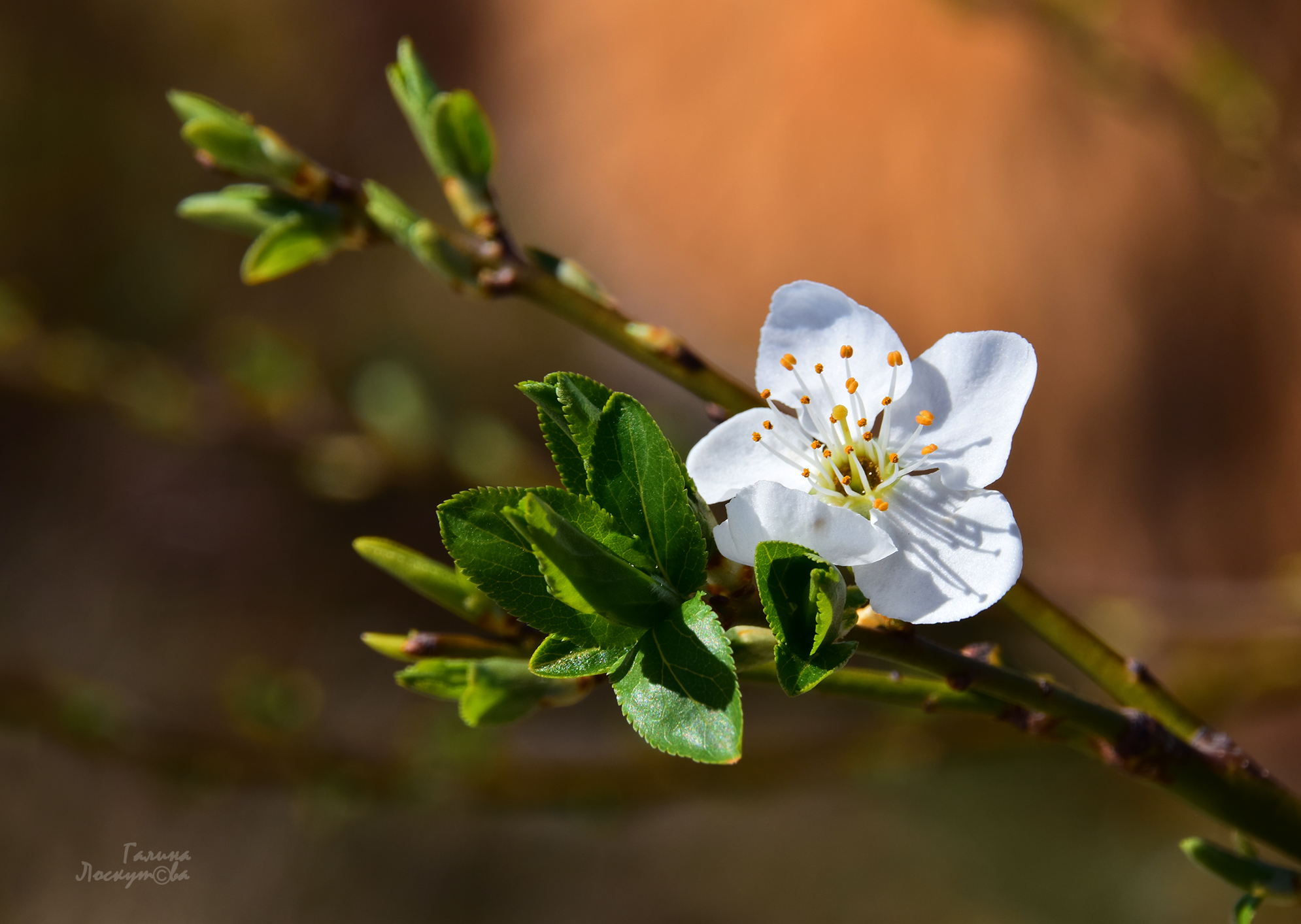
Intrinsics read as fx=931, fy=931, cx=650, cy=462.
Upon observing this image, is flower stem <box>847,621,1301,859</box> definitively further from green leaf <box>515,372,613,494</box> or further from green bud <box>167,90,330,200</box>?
green bud <box>167,90,330,200</box>

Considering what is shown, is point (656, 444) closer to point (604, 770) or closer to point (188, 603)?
point (604, 770)

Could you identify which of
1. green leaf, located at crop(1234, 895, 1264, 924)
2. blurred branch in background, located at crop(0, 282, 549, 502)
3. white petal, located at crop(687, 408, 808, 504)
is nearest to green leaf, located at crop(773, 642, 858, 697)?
white petal, located at crop(687, 408, 808, 504)

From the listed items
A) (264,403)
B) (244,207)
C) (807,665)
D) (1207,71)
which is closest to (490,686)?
(807,665)

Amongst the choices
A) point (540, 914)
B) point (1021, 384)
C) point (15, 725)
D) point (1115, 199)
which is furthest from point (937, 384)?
point (540, 914)

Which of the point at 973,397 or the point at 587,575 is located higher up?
the point at 973,397

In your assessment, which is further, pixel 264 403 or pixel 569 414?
pixel 264 403

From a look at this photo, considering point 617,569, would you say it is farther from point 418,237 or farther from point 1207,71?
point 1207,71

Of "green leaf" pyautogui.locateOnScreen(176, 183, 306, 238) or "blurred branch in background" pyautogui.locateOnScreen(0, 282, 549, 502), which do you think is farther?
"blurred branch in background" pyautogui.locateOnScreen(0, 282, 549, 502)
